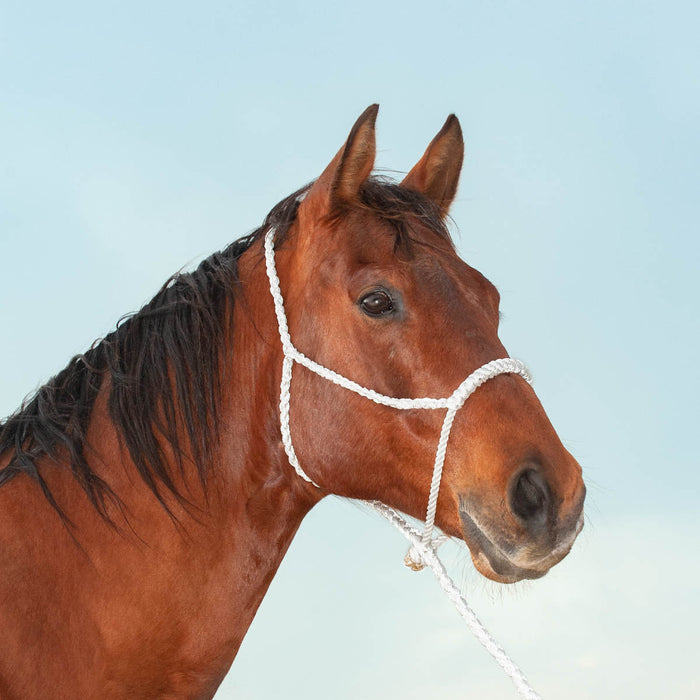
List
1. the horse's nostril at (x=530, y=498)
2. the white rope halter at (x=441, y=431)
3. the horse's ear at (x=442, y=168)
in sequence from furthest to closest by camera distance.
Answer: the horse's ear at (x=442, y=168)
the white rope halter at (x=441, y=431)
the horse's nostril at (x=530, y=498)

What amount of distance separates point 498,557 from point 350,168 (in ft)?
5.69

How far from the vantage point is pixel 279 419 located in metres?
3.29

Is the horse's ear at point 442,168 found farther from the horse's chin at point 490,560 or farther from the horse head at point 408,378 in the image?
the horse's chin at point 490,560

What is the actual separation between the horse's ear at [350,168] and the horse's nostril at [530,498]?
1.45 meters

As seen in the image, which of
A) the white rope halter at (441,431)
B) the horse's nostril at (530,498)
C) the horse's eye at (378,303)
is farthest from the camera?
the horse's eye at (378,303)

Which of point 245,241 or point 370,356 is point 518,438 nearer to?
point 370,356

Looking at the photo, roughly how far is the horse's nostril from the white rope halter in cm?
33

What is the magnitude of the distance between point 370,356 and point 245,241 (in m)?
1.14

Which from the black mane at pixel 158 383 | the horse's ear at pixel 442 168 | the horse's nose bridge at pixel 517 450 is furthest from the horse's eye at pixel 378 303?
the horse's ear at pixel 442 168

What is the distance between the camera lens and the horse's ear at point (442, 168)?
3.85 meters

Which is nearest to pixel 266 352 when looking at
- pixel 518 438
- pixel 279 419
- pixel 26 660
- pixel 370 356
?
pixel 279 419

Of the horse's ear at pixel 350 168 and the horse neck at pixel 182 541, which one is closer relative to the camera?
the horse neck at pixel 182 541

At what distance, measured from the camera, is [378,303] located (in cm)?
304

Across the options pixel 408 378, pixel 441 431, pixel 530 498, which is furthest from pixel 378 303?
pixel 530 498
